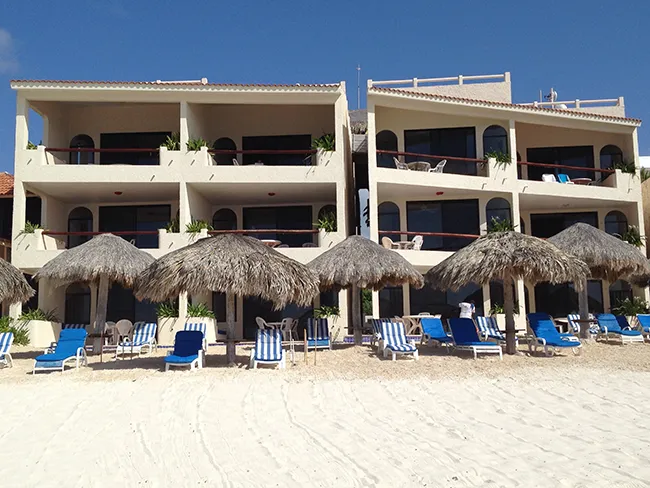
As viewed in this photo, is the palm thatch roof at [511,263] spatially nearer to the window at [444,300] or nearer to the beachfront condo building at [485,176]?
the beachfront condo building at [485,176]

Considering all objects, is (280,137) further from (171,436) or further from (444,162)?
(171,436)

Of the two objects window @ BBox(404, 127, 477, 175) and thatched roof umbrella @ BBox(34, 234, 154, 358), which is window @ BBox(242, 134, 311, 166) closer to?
window @ BBox(404, 127, 477, 175)

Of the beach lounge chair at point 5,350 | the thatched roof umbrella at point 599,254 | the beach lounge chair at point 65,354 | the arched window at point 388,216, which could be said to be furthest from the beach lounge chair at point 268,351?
the arched window at point 388,216

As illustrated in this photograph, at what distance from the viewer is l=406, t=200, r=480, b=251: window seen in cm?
2255

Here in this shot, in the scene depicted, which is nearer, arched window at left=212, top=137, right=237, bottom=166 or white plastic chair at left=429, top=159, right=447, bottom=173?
white plastic chair at left=429, top=159, right=447, bottom=173

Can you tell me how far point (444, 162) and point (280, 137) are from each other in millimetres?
5802

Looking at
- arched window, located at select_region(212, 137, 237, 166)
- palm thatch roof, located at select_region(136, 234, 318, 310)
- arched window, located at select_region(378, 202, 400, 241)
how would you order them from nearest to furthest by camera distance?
palm thatch roof, located at select_region(136, 234, 318, 310)
arched window, located at select_region(378, 202, 400, 241)
arched window, located at select_region(212, 137, 237, 166)

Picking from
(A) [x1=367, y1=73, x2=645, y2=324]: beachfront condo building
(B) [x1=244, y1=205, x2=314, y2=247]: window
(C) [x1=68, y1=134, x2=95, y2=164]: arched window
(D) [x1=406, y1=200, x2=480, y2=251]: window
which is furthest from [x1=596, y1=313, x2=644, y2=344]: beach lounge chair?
(C) [x1=68, y1=134, x2=95, y2=164]: arched window

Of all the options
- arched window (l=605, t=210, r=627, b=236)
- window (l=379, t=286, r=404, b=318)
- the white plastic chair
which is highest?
the white plastic chair

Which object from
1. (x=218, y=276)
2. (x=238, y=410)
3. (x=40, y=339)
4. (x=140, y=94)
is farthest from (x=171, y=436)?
(x=140, y=94)

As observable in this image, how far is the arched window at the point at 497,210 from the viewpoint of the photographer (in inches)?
870

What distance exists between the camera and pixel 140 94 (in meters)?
20.3

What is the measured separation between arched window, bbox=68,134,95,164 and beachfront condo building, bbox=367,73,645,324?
9.55 m

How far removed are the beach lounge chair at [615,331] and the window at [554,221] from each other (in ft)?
20.4
